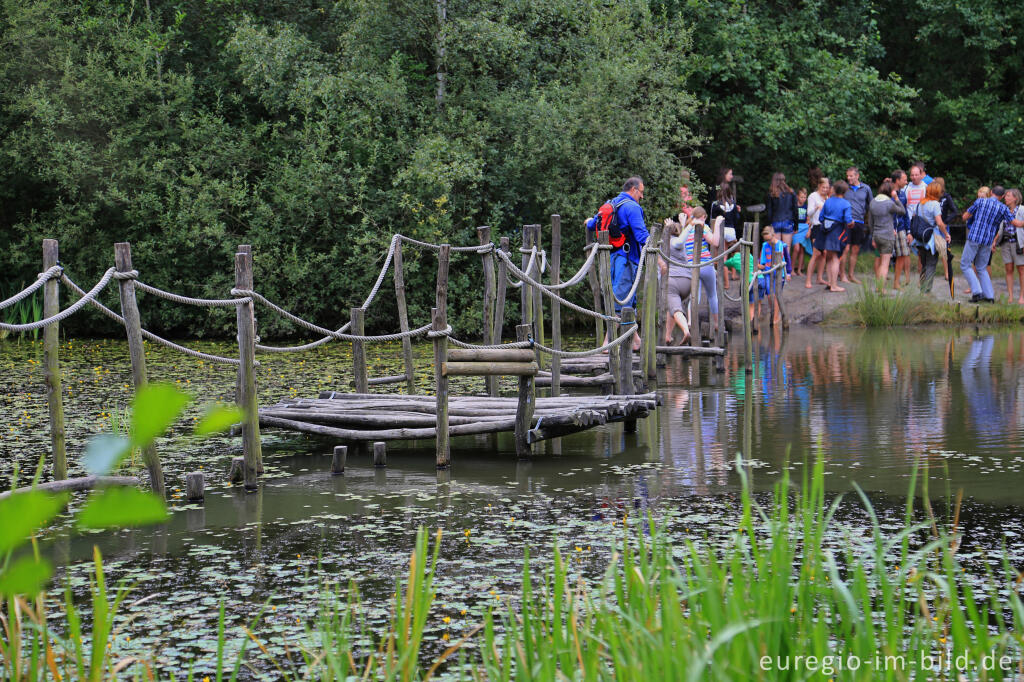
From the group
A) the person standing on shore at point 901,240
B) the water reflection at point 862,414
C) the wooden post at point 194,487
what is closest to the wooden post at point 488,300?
→ the water reflection at point 862,414

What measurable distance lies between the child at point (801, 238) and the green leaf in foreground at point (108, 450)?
68.8 ft

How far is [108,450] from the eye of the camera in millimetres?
1344

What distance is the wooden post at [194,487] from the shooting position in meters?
7.60

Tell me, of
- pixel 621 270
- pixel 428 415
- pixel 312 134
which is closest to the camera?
pixel 428 415

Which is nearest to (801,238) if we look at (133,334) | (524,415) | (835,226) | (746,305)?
(835,226)

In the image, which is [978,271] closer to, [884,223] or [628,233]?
[884,223]

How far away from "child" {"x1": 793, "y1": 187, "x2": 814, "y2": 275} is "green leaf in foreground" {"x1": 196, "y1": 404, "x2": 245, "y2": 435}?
20837 millimetres

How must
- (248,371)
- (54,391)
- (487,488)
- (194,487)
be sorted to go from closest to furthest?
(54,391)
(194,487)
(248,371)
(487,488)

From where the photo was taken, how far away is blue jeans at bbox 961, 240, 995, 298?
20702mm

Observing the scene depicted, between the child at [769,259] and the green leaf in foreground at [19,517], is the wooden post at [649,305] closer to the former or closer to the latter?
the child at [769,259]

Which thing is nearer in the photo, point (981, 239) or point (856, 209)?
point (981, 239)

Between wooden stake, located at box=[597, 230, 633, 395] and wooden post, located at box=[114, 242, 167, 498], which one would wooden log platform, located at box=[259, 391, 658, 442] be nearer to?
wooden stake, located at box=[597, 230, 633, 395]

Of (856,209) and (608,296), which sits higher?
(856,209)

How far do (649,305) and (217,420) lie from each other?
37.3ft
